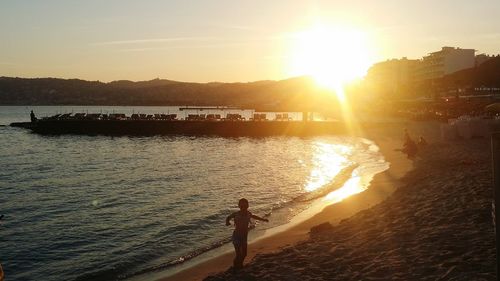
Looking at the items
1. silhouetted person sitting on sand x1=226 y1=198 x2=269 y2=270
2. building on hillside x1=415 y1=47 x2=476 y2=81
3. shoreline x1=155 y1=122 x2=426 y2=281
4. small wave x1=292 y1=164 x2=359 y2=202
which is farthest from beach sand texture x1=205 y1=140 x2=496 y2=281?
building on hillside x1=415 y1=47 x2=476 y2=81

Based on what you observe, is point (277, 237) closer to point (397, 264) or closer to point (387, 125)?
point (397, 264)

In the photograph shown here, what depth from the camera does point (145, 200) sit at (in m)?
24.6

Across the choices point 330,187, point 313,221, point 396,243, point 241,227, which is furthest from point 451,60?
point 241,227

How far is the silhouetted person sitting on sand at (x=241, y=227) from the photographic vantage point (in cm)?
1122

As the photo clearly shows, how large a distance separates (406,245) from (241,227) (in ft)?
12.6

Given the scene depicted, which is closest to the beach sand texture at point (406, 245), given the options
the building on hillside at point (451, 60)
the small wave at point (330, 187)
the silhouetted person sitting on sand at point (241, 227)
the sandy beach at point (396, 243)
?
the sandy beach at point (396, 243)

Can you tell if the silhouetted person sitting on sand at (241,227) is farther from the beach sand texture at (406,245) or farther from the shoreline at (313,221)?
the shoreline at (313,221)

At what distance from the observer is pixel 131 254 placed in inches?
594

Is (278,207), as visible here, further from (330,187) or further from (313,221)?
(330,187)

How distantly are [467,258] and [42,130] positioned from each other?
86.5m

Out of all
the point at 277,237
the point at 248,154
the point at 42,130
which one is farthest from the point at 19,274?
the point at 42,130

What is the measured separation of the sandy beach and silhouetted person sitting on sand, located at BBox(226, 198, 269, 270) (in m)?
0.39

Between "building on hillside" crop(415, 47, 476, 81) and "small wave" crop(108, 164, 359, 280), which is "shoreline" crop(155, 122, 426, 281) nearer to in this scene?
"small wave" crop(108, 164, 359, 280)

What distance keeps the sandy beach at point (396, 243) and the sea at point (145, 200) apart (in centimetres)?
213
